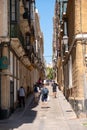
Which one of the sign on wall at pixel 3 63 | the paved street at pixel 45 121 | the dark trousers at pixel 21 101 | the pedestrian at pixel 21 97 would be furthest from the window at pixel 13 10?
the dark trousers at pixel 21 101

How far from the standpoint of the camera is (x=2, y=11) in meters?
25.6

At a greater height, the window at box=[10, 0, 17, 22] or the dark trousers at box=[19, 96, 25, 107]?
the window at box=[10, 0, 17, 22]

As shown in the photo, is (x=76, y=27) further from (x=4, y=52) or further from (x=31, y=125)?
(x=31, y=125)

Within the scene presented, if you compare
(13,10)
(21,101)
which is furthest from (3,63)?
(21,101)

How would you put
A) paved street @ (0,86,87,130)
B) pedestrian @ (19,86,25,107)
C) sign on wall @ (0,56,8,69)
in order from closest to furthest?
paved street @ (0,86,87,130)
sign on wall @ (0,56,8,69)
pedestrian @ (19,86,25,107)

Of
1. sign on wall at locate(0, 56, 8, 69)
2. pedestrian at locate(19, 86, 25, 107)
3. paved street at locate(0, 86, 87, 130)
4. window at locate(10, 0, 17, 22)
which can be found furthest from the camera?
pedestrian at locate(19, 86, 25, 107)

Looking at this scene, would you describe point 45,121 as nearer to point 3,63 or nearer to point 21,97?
point 3,63

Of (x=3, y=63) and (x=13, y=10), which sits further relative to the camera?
(x=13, y=10)

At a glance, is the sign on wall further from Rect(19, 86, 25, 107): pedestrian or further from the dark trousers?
the dark trousers

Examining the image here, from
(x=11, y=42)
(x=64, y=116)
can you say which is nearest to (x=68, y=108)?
(x=64, y=116)

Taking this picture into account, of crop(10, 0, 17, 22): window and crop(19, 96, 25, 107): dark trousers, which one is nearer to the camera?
crop(10, 0, 17, 22): window

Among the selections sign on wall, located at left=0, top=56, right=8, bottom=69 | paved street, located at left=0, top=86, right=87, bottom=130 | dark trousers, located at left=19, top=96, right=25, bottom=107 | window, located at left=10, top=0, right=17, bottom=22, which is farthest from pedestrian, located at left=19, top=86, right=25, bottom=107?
sign on wall, located at left=0, top=56, right=8, bottom=69

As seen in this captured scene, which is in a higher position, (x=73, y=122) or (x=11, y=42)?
(x=11, y=42)

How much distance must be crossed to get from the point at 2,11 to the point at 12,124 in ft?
22.2
